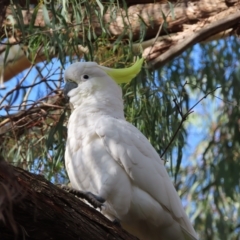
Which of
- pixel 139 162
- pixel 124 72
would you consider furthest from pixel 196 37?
pixel 139 162

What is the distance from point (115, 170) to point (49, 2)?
3.19 feet

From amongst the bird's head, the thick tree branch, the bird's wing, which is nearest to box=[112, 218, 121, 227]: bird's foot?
the bird's wing

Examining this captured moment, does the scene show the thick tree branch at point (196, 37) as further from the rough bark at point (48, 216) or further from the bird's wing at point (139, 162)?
the rough bark at point (48, 216)

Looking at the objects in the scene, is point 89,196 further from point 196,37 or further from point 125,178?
point 196,37

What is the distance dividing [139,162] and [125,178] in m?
0.09

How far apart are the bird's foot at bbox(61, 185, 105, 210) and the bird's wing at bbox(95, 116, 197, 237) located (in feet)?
0.61

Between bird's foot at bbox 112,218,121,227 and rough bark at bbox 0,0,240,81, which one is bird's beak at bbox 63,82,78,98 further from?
rough bark at bbox 0,0,240,81

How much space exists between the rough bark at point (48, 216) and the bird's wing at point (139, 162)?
16.5 inches

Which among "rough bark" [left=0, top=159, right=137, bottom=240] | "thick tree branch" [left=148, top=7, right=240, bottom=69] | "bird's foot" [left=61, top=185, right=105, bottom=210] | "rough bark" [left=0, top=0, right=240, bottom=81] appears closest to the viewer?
"rough bark" [left=0, top=159, right=137, bottom=240]

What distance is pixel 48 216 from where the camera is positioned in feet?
6.01

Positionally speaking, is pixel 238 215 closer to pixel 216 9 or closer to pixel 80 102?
pixel 216 9

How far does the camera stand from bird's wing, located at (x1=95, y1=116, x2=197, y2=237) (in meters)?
2.41

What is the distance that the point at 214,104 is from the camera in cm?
535

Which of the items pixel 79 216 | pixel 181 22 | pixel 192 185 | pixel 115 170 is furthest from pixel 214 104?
pixel 79 216
